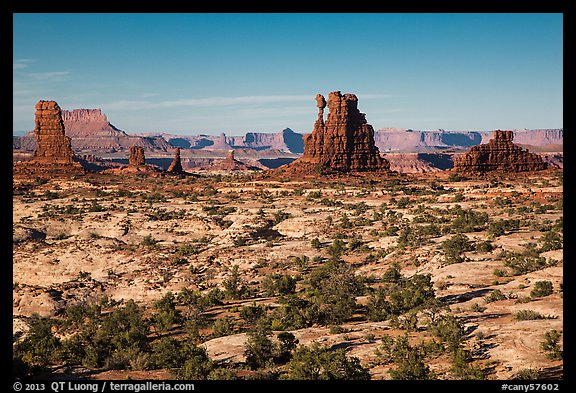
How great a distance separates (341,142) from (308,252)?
5460 cm

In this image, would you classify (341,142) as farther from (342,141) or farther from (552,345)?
(552,345)

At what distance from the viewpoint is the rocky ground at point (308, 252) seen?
54.8 feet

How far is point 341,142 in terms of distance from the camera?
88.1m

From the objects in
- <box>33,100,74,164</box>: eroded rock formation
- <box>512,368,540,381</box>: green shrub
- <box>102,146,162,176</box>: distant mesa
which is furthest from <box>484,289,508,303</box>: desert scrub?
<box>102,146,162,176</box>: distant mesa

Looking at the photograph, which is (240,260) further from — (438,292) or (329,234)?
(438,292)

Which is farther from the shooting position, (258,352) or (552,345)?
(258,352)

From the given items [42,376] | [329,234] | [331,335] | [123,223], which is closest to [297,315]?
[331,335]

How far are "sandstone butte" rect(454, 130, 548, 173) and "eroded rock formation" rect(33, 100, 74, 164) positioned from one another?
71.9 meters

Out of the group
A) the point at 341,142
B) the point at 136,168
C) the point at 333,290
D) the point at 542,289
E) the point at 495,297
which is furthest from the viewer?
the point at 136,168

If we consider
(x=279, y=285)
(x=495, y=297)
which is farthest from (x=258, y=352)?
(x=495, y=297)

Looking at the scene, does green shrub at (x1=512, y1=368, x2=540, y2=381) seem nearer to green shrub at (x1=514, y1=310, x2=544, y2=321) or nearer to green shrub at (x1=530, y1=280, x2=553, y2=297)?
green shrub at (x1=514, y1=310, x2=544, y2=321)

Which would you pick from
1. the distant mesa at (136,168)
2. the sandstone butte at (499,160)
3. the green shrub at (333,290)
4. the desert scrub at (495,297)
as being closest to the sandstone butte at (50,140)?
the distant mesa at (136,168)

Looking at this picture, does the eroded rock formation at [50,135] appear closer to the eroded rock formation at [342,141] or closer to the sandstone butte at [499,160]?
the eroded rock formation at [342,141]
